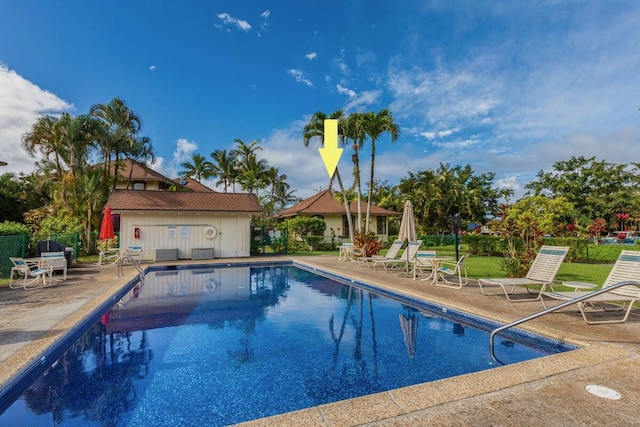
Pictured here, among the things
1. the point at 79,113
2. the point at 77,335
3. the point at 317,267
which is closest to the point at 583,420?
the point at 77,335

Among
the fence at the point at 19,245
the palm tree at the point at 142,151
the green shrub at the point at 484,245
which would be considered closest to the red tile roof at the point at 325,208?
the green shrub at the point at 484,245

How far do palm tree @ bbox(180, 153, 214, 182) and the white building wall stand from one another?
22.6m

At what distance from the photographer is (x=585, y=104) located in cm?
1475

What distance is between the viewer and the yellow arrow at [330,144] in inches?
644

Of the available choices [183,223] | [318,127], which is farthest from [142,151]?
[318,127]

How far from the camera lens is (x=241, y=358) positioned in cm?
498

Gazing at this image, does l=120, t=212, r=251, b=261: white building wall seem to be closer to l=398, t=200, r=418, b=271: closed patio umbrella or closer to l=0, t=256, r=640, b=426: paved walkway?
l=398, t=200, r=418, b=271: closed patio umbrella

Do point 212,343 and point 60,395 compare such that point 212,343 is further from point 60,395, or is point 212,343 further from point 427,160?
point 427,160

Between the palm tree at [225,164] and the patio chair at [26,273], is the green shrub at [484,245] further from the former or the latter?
the palm tree at [225,164]

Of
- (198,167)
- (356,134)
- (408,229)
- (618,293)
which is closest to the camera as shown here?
→ (618,293)

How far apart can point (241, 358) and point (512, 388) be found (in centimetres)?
348

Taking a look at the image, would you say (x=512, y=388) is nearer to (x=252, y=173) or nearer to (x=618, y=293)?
(x=618, y=293)

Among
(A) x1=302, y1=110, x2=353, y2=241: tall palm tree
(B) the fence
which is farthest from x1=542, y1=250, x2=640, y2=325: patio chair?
(B) the fence

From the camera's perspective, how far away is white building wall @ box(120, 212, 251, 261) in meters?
17.5
